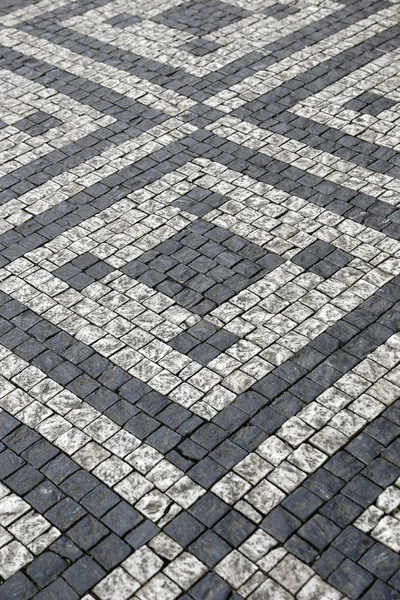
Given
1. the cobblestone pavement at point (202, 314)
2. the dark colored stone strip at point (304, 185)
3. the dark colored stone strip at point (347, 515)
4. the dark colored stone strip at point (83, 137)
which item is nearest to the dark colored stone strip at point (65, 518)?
the cobblestone pavement at point (202, 314)

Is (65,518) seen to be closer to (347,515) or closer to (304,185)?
(347,515)

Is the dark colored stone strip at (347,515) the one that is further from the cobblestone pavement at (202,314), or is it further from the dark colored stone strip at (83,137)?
the dark colored stone strip at (83,137)

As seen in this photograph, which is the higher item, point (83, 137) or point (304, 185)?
point (83, 137)

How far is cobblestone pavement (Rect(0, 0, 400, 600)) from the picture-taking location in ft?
18.9

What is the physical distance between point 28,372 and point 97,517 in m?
1.63

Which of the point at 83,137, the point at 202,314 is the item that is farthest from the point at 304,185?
the point at 83,137

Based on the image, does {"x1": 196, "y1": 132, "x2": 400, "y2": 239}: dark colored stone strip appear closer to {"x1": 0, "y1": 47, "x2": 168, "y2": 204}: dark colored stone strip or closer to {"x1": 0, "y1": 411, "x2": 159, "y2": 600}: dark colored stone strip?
{"x1": 0, "y1": 47, "x2": 168, "y2": 204}: dark colored stone strip

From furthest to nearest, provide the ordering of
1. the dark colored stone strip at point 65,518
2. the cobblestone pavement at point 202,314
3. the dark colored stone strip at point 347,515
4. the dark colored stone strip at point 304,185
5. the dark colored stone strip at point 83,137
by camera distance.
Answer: the dark colored stone strip at point 83,137, the dark colored stone strip at point 304,185, the cobblestone pavement at point 202,314, the dark colored stone strip at point 65,518, the dark colored stone strip at point 347,515

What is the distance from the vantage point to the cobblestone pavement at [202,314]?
577 cm

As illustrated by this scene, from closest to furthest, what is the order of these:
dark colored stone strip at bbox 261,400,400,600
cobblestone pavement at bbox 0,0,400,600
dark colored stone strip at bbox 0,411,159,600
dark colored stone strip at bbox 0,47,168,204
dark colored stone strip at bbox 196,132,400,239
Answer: dark colored stone strip at bbox 261,400,400,600 < dark colored stone strip at bbox 0,411,159,600 < cobblestone pavement at bbox 0,0,400,600 < dark colored stone strip at bbox 196,132,400,239 < dark colored stone strip at bbox 0,47,168,204

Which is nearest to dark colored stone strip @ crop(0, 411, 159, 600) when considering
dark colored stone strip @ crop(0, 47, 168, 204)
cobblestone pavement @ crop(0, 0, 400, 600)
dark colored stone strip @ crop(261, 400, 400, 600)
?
cobblestone pavement @ crop(0, 0, 400, 600)

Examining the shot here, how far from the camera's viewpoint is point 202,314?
24.8ft

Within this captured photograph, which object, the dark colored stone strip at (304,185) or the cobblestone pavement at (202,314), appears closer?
the cobblestone pavement at (202,314)

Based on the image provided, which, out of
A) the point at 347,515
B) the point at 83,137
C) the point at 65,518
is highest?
the point at 83,137
